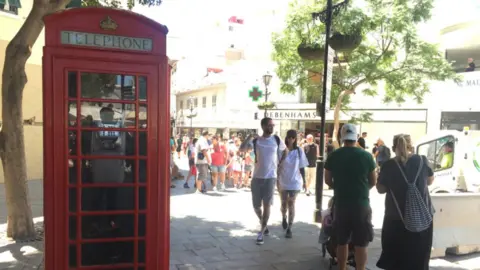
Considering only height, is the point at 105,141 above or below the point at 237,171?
above

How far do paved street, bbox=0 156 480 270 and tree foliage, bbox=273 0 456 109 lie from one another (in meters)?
4.73

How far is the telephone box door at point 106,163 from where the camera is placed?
10.1 ft

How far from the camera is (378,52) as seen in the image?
38.4 feet

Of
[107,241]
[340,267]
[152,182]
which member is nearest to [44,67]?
[152,182]

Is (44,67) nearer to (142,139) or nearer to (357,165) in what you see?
(142,139)

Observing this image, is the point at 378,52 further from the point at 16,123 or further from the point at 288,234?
the point at 16,123

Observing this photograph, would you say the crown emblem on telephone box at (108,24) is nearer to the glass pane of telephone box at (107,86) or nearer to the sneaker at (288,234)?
the glass pane of telephone box at (107,86)

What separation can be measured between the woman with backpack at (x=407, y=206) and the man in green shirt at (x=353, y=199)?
225 millimetres

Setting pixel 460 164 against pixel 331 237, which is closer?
pixel 331 237

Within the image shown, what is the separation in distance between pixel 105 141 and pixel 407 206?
3048 millimetres

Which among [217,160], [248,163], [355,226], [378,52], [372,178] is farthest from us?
[378,52]

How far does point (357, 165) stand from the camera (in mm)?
3916

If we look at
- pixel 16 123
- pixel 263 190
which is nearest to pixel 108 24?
pixel 16 123

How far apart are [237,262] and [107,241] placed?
196 centimetres
